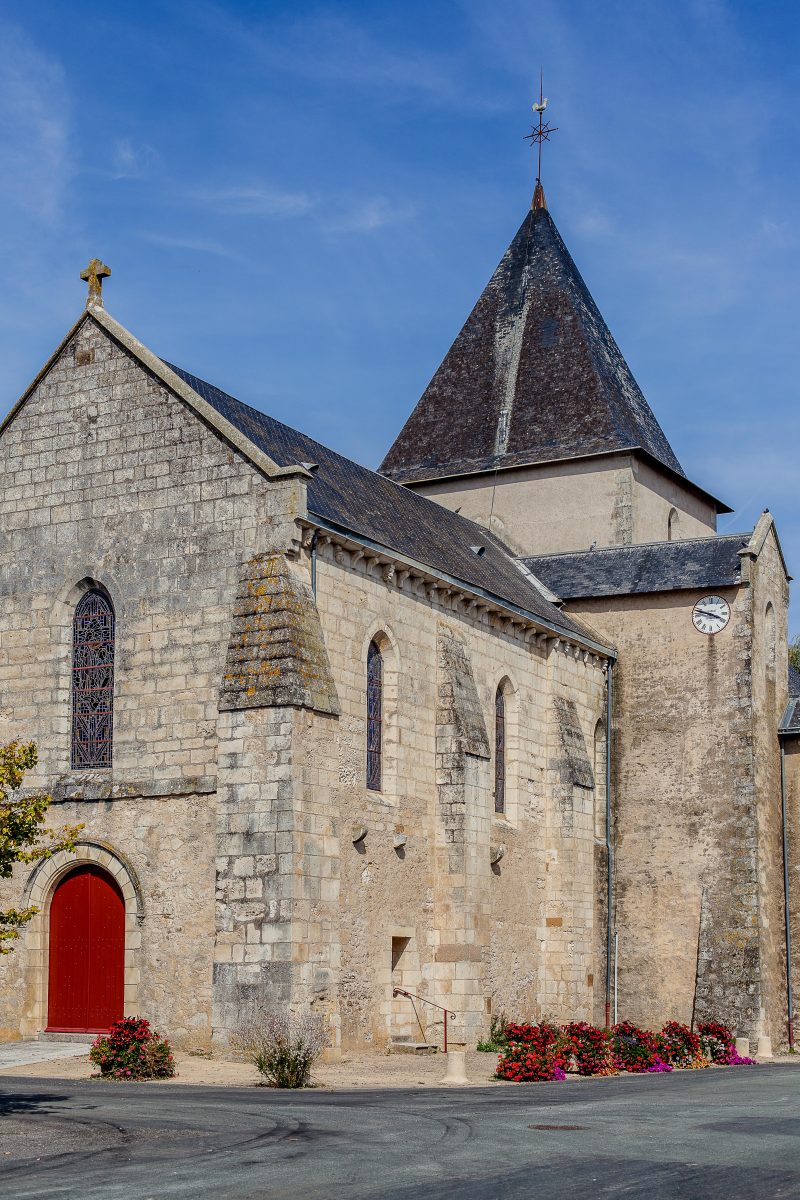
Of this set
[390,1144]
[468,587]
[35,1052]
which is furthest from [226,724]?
[390,1144]

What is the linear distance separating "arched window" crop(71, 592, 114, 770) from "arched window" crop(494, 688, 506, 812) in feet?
24.8

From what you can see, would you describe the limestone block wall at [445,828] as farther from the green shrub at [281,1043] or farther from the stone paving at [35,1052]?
the stone paving at [35,1052]

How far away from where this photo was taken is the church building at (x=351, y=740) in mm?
20609

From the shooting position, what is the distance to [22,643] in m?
23.1

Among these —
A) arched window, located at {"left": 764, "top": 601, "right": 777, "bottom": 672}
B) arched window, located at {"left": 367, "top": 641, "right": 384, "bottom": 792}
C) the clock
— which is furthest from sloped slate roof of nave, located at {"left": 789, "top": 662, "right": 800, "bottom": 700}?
arched window, located at {"left": 367, "top": 641, "right": 384, "bottom": 792}

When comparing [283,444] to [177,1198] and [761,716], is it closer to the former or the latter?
[761,716]

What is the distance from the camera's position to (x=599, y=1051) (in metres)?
21.1

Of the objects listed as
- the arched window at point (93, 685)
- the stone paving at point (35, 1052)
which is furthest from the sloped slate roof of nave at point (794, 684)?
the stone paving at point (35, 1052)

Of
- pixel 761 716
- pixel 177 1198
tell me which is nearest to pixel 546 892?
pixel 761 716

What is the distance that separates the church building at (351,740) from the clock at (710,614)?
0.16 feet

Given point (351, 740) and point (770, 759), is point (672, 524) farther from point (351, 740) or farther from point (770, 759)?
point (351, 740)

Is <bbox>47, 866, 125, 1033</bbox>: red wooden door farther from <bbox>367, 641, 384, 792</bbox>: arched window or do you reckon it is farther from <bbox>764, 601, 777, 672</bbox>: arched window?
<bbox>764, 601, 777, 672</bbox>: arched window

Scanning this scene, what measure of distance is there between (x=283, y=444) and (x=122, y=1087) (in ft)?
37.3

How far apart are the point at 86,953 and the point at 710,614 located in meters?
14.3
